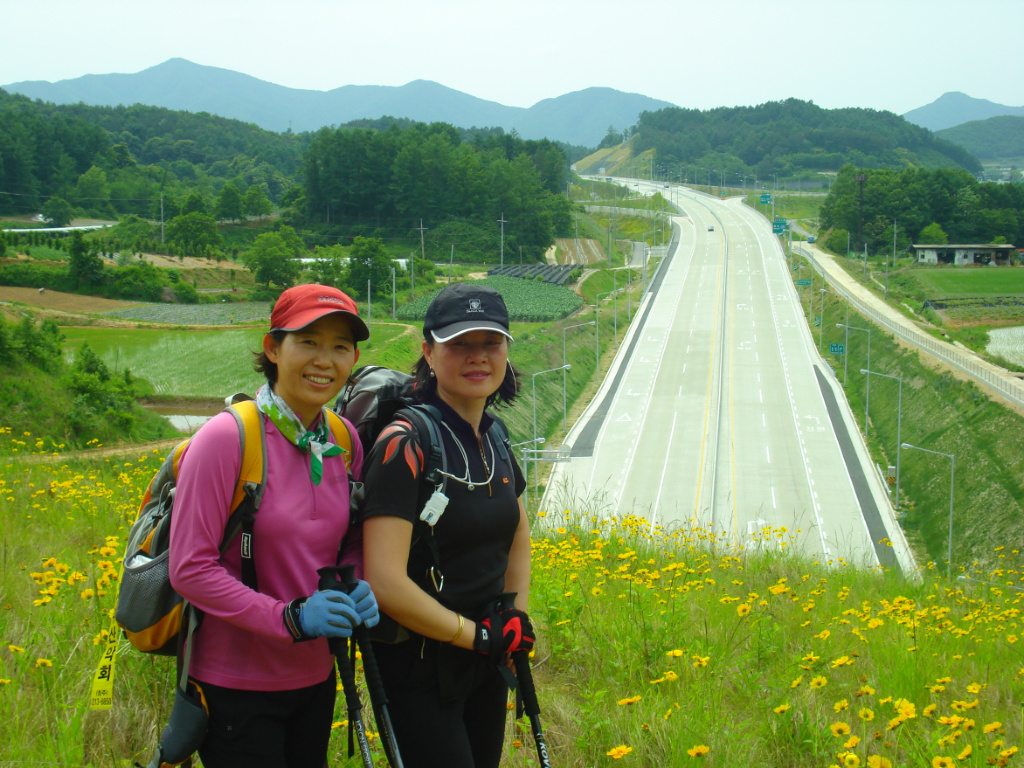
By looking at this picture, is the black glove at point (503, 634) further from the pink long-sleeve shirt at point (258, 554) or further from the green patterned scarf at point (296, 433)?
the green patterned scarf at point (296, 433)

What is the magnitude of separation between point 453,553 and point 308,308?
967 millimetres

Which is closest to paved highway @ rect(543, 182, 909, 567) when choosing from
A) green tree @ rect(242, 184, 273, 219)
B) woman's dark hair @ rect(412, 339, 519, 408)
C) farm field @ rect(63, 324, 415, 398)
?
farm field @ rect(63, 324, 415, 398)

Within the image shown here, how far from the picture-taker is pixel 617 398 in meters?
45.8

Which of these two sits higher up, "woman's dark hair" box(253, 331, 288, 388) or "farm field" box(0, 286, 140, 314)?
"woman's dark hair" box(253, 331, 288, 388)

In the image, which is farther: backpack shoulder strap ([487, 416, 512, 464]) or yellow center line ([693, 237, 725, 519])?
yellow center line ([693, 237, 725, 519])

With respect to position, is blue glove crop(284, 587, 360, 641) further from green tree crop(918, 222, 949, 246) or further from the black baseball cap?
green tree crop(918, 222, 949, 246)

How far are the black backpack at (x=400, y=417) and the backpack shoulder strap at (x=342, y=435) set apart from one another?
7cm

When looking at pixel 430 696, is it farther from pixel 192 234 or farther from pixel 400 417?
pixel 192 234

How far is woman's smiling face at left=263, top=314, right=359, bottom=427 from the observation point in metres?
2.81

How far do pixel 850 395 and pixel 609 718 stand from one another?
155 ft

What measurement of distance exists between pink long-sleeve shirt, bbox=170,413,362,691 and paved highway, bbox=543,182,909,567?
13708 mm

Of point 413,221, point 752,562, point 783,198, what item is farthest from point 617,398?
point 783,198

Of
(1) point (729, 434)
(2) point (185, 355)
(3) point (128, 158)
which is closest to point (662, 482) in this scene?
(1) point (729, 434)

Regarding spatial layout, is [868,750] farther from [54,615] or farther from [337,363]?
[54,615]
